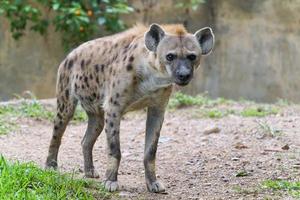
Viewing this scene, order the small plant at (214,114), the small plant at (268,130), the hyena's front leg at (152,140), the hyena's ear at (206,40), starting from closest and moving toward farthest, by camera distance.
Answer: the hyena's ear at (206,40) < the hyena's front leg at (152,140) < the small plant at (268,130) < the small plant at (214,114)

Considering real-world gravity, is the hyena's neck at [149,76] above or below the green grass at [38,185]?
above

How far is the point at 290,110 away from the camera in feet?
Result: 28.7

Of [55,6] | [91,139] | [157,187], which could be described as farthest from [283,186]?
[55,6]

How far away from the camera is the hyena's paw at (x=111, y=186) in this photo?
5.18 metres

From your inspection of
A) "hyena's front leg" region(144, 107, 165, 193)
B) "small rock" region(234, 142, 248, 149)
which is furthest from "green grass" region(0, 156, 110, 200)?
"small rock" region(234, 142, 248, 149)

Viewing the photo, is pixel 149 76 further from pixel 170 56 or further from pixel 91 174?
pixel 91 174

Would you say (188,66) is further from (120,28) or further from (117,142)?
(120,28)

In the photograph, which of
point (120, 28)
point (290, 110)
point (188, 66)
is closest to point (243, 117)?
point (290, 110)

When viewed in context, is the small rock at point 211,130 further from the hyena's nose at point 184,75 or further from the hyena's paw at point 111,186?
the hyena's nose at point 184,75

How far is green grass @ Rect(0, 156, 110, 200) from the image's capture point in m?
4.47

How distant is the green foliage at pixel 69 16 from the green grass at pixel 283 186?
5.42m

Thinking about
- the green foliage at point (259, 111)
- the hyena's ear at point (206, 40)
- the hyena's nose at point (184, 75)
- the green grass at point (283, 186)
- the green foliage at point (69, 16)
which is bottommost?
the green foliage at point (259, 111)

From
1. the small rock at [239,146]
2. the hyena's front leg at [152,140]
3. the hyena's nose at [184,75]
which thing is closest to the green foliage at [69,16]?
the small rock at [239,146]

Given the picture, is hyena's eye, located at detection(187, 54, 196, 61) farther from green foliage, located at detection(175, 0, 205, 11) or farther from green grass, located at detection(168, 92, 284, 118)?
green foliage, located at detection(175, 0, 205, 11)
